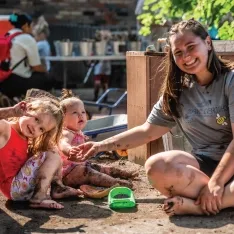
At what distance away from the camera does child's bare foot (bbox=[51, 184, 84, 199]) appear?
4.32 metres

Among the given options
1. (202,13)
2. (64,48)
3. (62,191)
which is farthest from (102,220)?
(64,48)

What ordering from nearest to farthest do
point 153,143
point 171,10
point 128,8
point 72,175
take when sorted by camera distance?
point 72,175 < point 153,143 < point 171,10 < point 128,8

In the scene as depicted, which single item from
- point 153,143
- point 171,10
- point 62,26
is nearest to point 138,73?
point 153,143

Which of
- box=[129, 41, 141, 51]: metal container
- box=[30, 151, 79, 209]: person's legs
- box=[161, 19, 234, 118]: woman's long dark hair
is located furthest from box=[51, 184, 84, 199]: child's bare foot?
box=[129, 41, 141, 51]: metal container

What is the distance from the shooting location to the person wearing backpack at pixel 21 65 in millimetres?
9492

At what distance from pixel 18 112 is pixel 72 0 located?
479 inches

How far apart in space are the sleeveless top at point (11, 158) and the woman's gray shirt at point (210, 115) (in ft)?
3.30

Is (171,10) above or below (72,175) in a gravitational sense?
above

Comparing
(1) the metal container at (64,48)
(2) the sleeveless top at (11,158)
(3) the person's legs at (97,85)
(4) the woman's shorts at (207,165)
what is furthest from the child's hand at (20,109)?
(3) the person's legs at (97,85)

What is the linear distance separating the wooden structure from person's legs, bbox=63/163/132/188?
0.70m

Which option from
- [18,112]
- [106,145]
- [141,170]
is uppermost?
[18,112]

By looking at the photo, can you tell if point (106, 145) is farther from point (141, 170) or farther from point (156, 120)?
point (141, 170)

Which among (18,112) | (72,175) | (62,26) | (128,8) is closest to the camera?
(18,112)

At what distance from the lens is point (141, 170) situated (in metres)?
5.33
